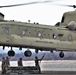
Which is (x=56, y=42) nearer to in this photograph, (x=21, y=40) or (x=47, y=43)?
(x=47, y=43)

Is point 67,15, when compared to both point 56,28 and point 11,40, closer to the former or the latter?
point 56,28

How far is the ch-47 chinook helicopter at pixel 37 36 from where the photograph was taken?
27.6 metres

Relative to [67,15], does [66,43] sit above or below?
below

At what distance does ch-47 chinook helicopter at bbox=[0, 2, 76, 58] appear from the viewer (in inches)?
1088

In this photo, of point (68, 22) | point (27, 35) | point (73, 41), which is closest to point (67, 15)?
point (68, 22)

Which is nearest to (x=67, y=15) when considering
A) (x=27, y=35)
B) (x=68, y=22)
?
(x=68, y=22)

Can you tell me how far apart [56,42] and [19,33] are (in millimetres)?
3220

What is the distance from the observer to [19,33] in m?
28.1

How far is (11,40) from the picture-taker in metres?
27.5

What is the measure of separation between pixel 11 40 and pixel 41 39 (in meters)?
2.64

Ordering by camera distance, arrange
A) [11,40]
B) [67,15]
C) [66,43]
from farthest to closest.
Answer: [67,15]
[66,43]
[11,40]

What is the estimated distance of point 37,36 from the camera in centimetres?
2877

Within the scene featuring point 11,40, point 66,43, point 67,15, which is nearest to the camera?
point 11,40

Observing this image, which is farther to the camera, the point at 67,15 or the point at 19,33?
the point at 67,15
